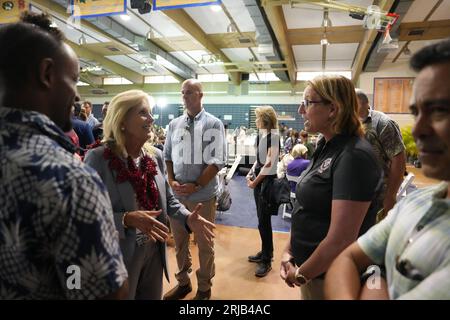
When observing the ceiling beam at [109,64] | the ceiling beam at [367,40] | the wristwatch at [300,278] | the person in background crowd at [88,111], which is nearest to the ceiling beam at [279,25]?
the ceiling beam at [367,40]

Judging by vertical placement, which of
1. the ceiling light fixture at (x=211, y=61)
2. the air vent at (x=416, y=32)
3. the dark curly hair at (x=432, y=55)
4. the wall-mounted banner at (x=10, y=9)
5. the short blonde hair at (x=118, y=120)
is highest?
the air vent at (x=416, y=32)

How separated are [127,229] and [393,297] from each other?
1.22m

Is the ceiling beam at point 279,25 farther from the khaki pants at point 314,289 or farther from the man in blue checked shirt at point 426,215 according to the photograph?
the man in blue checked shirt at point 426,215

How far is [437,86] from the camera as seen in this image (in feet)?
2.22

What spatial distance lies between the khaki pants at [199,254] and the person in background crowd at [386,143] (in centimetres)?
158

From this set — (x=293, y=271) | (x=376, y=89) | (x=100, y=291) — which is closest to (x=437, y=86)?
(x=100, y=291)

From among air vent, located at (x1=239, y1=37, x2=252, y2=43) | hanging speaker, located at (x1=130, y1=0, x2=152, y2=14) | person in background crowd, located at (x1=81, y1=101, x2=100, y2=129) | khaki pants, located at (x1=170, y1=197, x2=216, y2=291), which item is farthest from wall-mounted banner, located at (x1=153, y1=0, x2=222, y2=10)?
air vent, located at (x1=239, y1=37, x2=252, y2=43)

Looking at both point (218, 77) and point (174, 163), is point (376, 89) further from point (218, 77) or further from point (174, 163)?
point (174, 163)

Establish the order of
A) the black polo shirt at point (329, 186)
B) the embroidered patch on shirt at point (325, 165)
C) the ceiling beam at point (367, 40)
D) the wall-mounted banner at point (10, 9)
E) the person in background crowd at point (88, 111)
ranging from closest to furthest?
the black polo shirt at point (329, 186) → the embroidered patch on shirt at point (325, 165) → the wall-mounted banner at point (10, 9) → the person in background crowd at point (88, 111) → the ceiling beam at point (367, 40)

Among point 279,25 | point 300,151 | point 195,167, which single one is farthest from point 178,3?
point 279,25

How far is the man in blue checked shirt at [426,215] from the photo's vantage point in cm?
62

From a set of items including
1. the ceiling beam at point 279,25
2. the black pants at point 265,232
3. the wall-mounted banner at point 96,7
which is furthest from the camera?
the ceiling beam at point 279,25

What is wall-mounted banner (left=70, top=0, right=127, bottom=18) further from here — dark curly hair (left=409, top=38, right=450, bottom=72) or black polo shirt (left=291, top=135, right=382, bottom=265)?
dark curly hair (left=409, top=38, right=450, bottom=72)

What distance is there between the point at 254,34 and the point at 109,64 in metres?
7.01
